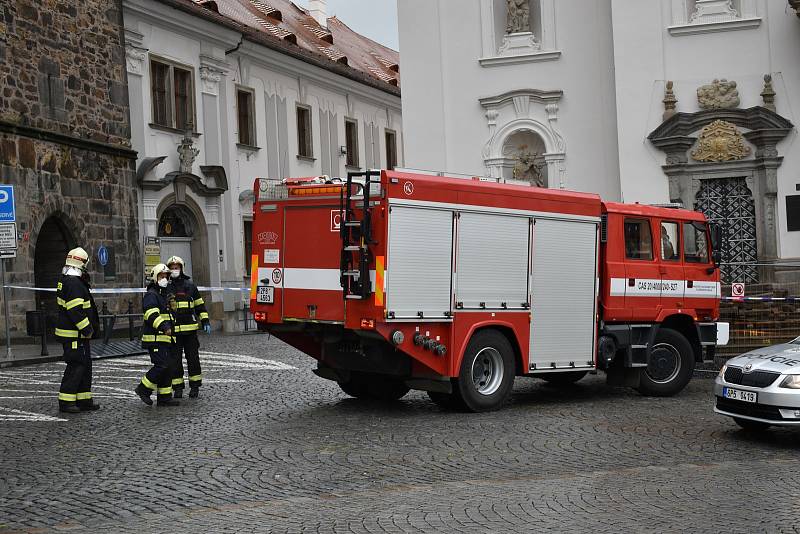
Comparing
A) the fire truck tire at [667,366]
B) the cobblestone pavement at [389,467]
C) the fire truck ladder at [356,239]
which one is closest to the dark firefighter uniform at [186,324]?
the cobblestone pavement at [389,467]

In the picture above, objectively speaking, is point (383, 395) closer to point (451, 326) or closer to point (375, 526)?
point (451, 326)

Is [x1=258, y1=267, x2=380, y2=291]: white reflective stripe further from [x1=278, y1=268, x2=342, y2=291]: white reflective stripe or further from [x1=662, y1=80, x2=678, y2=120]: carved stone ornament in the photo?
[x1=662, y1=80, x2=678, y2=120]: carved stone ornament

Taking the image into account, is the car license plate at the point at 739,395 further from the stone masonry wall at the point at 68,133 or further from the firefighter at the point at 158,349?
the stone masonry wall at the point at 68,133

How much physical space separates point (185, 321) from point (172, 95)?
17.9 metres

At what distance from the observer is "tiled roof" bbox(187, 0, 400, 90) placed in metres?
37.0

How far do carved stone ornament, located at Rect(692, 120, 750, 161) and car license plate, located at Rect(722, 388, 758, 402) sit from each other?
16.1 meters

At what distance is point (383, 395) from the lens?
14.4 m

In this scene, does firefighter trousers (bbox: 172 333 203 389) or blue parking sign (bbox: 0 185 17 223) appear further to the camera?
blue parking sign (bbox: 0 185 17 223)

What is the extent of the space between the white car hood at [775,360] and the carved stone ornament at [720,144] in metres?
15.3

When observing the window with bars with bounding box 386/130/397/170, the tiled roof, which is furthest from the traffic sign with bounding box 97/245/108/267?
the window with bars with bounding box 386/130/397/170

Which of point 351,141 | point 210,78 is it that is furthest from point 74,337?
point 351,141

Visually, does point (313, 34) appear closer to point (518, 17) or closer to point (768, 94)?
point (518, 17)

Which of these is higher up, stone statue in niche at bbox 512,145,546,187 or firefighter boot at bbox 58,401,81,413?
stone statue in niche at bbox 512,145,546,187

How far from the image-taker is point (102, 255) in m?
27.3
